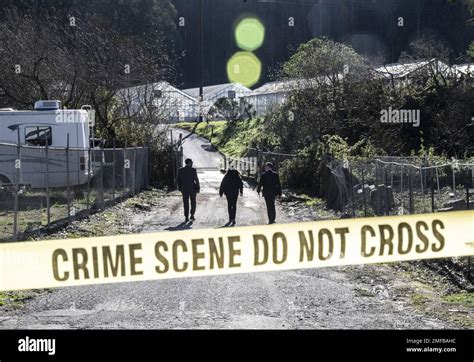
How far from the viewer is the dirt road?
8148mm

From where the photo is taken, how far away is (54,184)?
18891 millimetres

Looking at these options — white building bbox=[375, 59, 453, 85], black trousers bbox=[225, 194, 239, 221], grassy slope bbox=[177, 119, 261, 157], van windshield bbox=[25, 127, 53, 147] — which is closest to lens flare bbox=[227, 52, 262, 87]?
grassy slope bbox=[177, 119, 261, 157]

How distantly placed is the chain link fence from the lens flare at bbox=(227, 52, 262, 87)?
251ft

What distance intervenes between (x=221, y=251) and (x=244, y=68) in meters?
101

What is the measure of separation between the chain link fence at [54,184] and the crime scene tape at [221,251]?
4.35m

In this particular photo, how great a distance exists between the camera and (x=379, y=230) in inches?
382

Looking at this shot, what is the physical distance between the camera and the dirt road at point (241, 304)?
26.7 ft

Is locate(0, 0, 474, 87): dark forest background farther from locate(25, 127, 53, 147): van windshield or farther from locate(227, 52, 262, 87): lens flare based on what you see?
locate(25, 127, 53, 147): van windshield

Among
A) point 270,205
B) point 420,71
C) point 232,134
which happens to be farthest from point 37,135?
point 232,134

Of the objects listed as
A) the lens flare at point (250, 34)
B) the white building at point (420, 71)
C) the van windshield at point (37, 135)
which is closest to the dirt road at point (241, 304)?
the van windshield at point (37, 135)

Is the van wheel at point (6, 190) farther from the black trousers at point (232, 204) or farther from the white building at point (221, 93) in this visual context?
the white building at point (221, 93)
